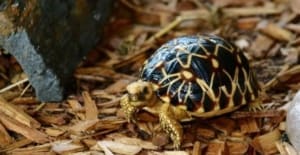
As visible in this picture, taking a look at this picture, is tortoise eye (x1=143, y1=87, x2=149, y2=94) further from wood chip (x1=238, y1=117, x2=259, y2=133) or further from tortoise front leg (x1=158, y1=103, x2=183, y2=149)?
wood chip (x1=238, y1=117, x2=259, y2=133)

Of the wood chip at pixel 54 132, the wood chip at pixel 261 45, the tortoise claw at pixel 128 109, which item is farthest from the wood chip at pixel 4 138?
the wood chip at pixel 261 45

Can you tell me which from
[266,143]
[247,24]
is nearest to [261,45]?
[247,24]

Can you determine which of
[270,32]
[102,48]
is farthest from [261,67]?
[102,48]

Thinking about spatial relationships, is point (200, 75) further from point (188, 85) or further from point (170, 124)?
point (170, 124)

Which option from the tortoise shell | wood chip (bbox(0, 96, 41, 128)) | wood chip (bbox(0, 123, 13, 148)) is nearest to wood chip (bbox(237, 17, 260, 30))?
the tortoise shell

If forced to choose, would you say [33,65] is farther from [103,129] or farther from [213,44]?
[213,44]
